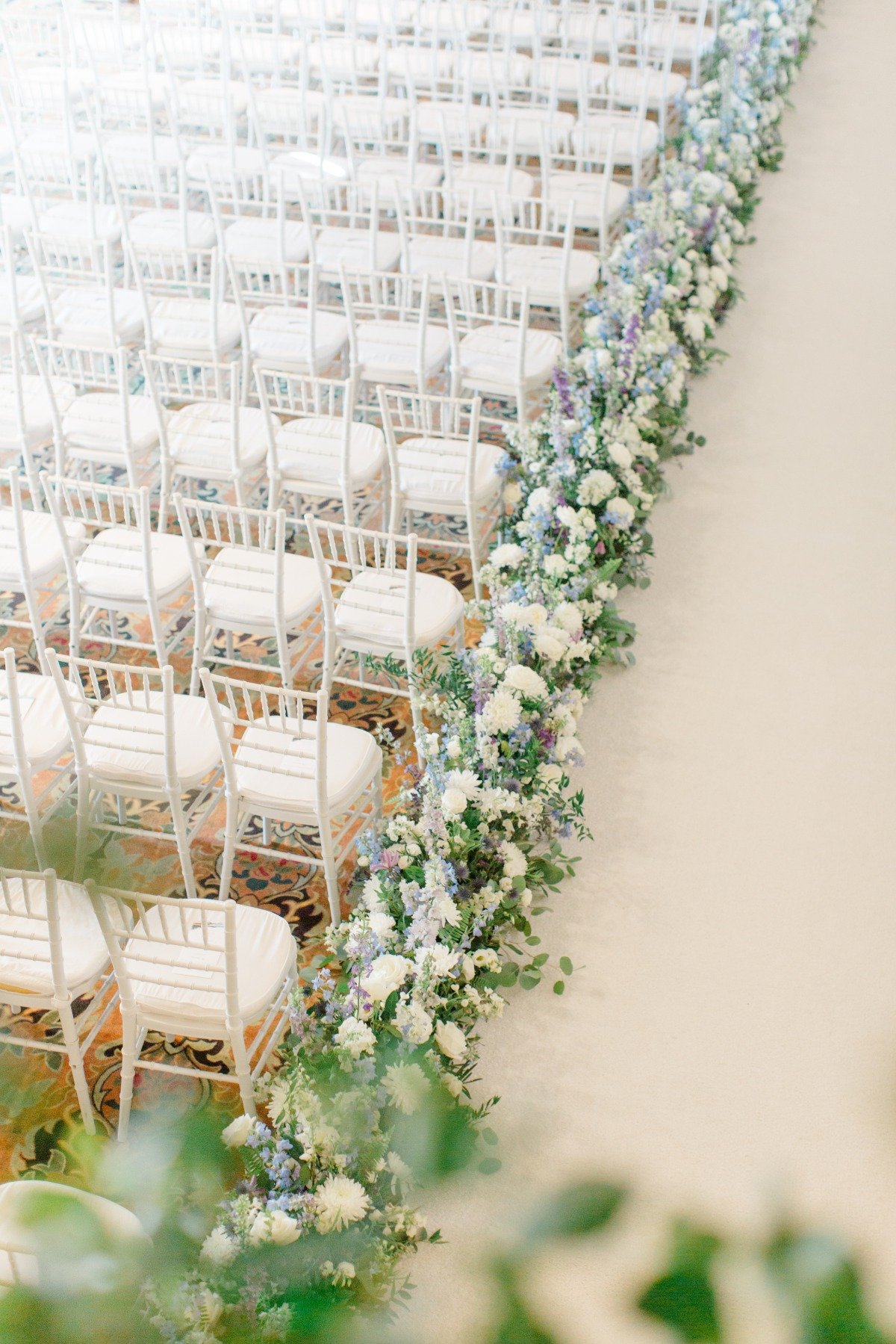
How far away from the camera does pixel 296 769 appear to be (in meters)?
3.94

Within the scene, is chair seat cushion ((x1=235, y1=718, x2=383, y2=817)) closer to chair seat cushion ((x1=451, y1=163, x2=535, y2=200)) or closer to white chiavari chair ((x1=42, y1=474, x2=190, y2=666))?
white chiavari chair ((x1=42, y1=474, x2=190, y2=666))

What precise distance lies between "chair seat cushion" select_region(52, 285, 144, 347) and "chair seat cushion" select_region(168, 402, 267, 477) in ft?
2.92

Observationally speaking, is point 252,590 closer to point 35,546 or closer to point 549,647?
point 35,546

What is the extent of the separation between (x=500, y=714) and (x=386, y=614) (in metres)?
0.76

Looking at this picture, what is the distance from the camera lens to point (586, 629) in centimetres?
488

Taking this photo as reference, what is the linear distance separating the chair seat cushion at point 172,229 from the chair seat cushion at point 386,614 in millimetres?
3147

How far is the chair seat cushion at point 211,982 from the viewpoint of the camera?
10.7 ft

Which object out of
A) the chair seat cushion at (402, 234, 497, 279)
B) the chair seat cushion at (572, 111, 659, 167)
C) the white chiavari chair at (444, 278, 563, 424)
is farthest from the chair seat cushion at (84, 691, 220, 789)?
the chair seat cushion at (572, 111, 659, 167)

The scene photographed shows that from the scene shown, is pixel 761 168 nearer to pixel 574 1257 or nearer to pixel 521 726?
pixel 521 726

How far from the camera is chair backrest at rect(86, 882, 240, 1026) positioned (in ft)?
10.0

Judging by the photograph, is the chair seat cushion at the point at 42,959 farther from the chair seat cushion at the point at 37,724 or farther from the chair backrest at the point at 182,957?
the chair seat cushion at the point at 37,724

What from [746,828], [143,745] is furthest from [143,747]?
[746,828]

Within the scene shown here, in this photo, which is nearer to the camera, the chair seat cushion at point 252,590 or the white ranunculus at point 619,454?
the chair seat cushion at point 252,590

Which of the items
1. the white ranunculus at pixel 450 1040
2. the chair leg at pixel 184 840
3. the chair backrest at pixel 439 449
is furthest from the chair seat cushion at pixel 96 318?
the white ranunculus at pixel 450 1040
